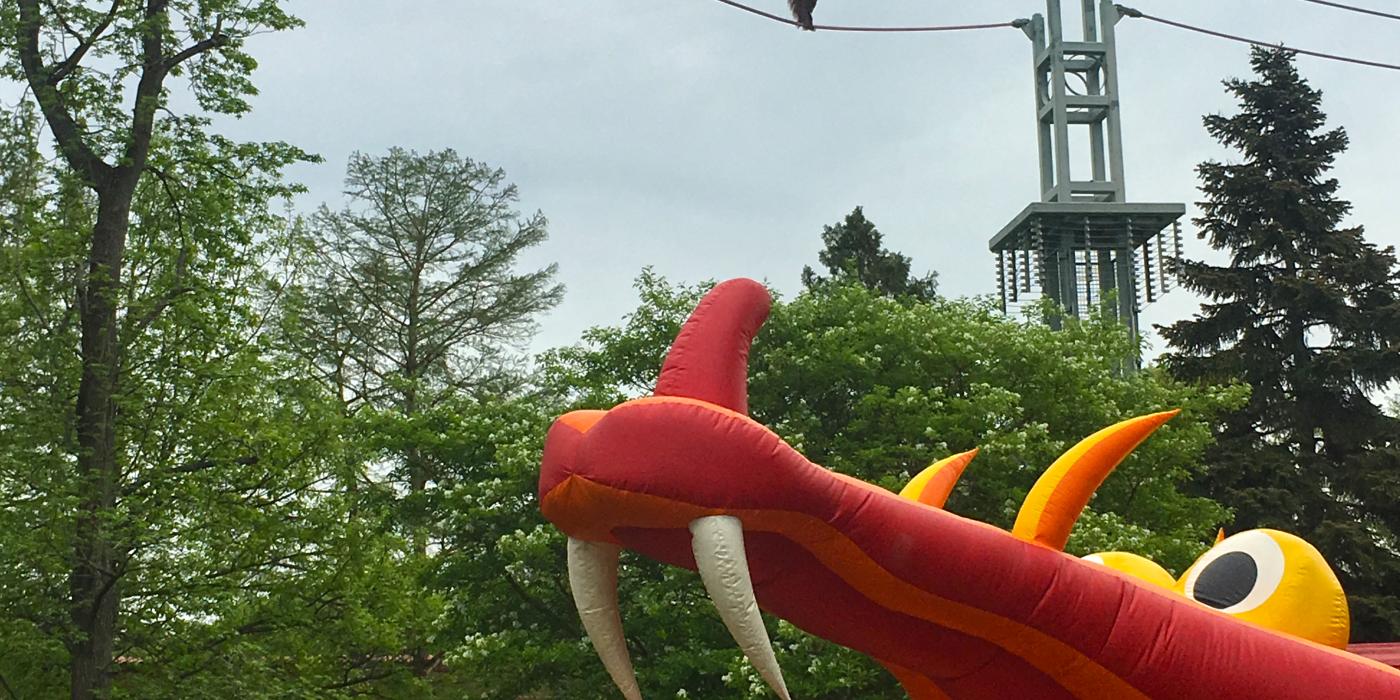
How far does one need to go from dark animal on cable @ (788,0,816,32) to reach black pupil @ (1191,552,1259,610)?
4.45 metres

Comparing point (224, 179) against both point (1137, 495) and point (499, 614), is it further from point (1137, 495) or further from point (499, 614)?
point (1137, 495)

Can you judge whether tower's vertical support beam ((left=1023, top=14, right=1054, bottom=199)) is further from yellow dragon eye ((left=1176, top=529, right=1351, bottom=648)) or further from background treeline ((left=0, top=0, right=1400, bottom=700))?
yellow dragon eye ((left=1176, top=529, right=1351, bottom=648))

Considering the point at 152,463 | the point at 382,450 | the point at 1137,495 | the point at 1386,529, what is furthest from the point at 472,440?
the point at 1386,529

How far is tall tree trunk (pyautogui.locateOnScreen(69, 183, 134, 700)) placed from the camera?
1126 cm

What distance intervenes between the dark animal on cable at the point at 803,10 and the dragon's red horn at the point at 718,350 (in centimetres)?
415

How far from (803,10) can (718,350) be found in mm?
A: 4530

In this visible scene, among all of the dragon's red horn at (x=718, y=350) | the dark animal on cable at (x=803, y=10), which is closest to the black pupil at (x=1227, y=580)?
the dragon's red horn at (x=718, y=350)

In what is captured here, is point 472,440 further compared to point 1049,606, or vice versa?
point 472,440

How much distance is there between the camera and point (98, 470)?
11305 mm

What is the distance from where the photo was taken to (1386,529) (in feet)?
63.4

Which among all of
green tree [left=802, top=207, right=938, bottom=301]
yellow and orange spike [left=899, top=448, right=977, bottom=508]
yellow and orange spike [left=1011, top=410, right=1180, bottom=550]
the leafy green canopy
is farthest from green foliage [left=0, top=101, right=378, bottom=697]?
green tree [left=802, top=207, right=938, bottom=301]

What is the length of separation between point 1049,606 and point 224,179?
10.3 metres

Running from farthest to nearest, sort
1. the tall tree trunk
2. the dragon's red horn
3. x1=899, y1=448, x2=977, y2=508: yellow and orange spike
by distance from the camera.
Answer: 1. the tall tree trunk
2. x1=899, y1=448, x2=977, y2=508: yellow and orange spike
3. the dragon's red horn

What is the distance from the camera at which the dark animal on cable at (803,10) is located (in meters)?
8.91
